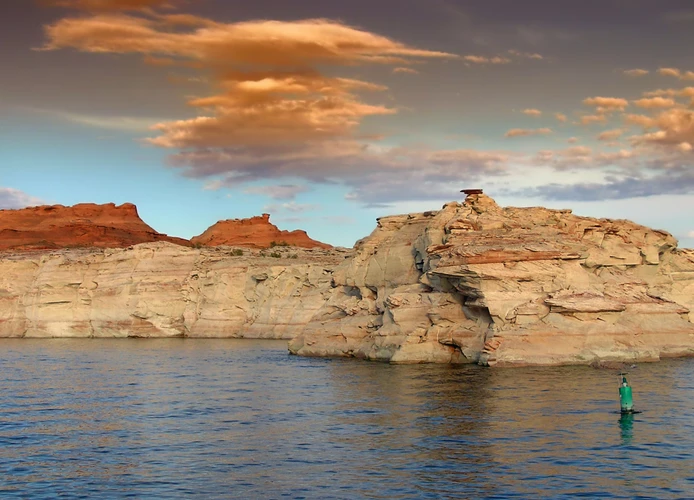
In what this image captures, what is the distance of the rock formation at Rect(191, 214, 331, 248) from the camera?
148875 mm

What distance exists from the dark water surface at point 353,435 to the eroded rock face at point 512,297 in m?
1.98

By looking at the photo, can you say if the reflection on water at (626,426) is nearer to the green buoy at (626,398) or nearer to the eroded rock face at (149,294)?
the green buoy at (626,398)

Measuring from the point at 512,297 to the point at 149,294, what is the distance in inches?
2105

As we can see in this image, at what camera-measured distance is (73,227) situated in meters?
135

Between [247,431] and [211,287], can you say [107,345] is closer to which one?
[211,287]

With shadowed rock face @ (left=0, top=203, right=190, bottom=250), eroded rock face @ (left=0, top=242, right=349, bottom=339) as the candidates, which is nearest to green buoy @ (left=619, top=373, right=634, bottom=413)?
eroded rock face @ (left=0, top=242, right=349, bottom=339)

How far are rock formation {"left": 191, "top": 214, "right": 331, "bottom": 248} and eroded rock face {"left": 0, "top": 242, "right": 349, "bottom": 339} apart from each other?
56.0m

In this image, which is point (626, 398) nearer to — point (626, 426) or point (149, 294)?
point (626, 426)

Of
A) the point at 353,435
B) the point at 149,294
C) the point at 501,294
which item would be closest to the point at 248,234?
the point at 149,294

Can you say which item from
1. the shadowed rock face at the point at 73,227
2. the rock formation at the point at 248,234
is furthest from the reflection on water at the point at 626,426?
the rock formation at the point at 248,234

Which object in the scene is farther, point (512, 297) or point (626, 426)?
point (512, 297)

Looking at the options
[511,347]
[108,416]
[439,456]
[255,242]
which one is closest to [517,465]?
[439,456]

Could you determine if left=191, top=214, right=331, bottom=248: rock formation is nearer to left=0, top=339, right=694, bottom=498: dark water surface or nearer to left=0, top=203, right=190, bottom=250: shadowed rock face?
left=0, top=203, right=190, bottom=250: shadowed rock face

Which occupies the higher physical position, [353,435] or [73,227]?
[73,227]
